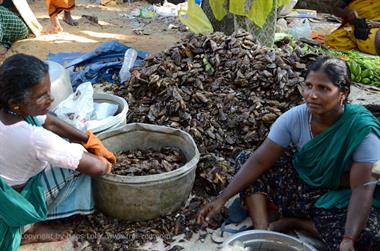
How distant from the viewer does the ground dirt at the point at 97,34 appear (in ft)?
19.3

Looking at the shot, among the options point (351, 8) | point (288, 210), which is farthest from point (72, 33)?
point (288, 210)

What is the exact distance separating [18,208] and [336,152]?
1563mm

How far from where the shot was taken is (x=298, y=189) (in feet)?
7.99

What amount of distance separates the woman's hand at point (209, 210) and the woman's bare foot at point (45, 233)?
0.76 meters


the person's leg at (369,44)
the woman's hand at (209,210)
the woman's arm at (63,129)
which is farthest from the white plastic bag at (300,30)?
the woman's arm at (63,129)

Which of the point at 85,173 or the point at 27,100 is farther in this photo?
the point at 85,173

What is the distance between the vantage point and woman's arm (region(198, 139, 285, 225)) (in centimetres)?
243

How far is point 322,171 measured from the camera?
2.31 metres

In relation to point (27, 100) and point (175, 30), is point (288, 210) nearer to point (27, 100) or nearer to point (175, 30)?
point (27, 100)

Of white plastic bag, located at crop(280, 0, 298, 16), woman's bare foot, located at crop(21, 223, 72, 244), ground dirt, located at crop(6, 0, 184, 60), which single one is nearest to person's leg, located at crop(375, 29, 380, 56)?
white plastic bag, located at crop(280, 0, 298, 16)

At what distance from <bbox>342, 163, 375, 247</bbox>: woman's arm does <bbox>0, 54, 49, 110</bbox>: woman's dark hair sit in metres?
1.57

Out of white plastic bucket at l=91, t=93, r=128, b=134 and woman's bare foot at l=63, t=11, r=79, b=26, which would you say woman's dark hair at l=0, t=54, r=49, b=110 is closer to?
white plastic bucket at l=91, t=93, r=128, b=134

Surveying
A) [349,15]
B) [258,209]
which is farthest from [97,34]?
[258,209]

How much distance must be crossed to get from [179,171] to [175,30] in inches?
193
